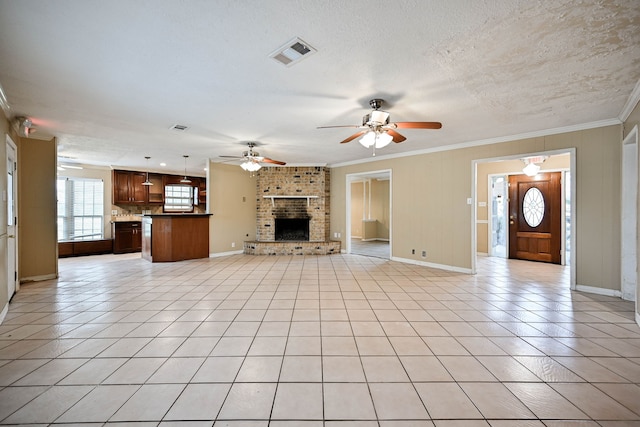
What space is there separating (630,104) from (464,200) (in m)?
2.43

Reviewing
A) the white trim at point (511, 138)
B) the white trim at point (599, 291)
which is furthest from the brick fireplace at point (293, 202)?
the white trim at point (599, 291)

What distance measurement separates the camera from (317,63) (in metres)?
2.32

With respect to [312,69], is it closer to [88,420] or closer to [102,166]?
[88,420]

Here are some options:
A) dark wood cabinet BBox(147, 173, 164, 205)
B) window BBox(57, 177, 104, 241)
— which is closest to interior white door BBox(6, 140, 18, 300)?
window BBox(57, 177, 104, 241)

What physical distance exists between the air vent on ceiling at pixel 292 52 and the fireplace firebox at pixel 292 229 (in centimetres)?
570

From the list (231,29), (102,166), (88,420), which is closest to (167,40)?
(231,29)

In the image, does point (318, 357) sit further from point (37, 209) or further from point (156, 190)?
point (156, 190)

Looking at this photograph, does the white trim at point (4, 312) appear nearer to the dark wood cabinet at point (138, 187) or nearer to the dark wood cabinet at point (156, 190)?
the dark wood cabinet at point (138, 187)

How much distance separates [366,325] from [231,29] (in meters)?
2.86

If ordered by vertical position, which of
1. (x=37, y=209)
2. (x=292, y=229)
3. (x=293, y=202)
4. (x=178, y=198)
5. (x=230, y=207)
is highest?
(x=178, y=198)

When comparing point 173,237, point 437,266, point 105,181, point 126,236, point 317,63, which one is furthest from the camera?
point 105,181

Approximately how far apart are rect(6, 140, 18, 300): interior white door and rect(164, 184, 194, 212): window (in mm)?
4896

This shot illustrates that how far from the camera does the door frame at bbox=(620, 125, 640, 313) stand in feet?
11.6

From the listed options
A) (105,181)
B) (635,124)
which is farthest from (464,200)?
(105,181)
